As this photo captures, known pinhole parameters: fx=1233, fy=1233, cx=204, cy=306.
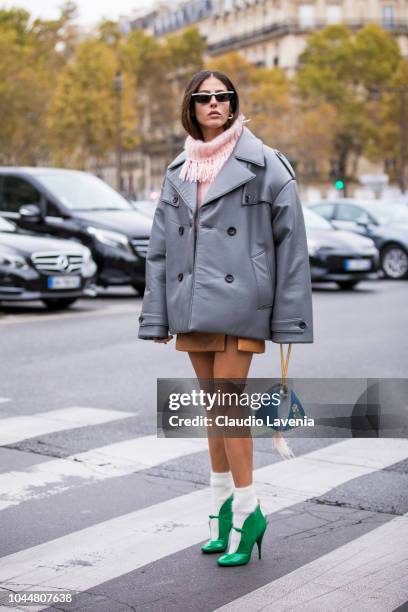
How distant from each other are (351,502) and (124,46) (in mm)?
97767

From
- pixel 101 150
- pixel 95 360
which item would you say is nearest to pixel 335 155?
pixel 101 150

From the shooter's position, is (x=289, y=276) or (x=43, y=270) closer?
(x=289, y=276)

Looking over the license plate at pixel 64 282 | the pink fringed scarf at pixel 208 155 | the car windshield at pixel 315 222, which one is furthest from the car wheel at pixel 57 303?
the pink fringed scarf at pixel 208 155

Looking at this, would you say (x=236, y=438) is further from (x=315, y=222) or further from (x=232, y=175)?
(x=315, y=222)

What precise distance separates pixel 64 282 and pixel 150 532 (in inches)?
417

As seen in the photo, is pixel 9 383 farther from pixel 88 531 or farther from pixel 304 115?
pixel 304 115

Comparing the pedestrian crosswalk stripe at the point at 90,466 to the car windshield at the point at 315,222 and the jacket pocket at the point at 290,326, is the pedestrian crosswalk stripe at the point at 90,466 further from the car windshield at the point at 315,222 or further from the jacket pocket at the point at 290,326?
the car windshield at the point at 315,222

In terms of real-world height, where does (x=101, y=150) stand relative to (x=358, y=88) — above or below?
below

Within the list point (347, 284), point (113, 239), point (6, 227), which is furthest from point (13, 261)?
point (347, 284)

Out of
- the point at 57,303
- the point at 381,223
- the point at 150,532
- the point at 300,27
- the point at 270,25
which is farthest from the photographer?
the point at 270,25

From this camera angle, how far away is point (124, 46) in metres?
101

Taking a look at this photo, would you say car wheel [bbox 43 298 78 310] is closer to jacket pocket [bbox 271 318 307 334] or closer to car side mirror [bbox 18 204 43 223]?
car side mirror [bbox 18 204 43 223]

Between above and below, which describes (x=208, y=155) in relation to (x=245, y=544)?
above

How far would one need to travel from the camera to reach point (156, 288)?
4.67 meters
